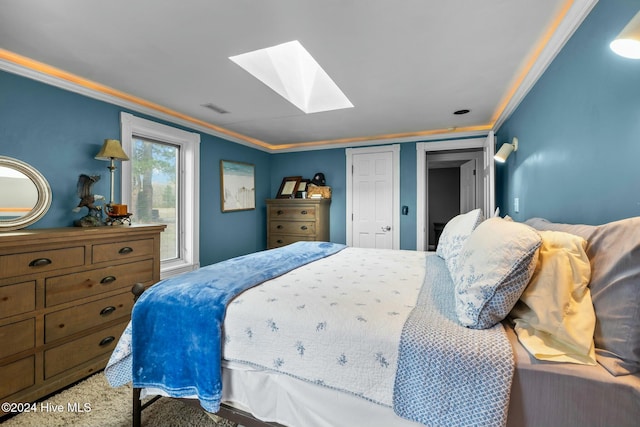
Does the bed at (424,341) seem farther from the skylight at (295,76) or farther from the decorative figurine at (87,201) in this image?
the skylight at (295,76)

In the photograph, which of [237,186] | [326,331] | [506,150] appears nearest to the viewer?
[326,331]

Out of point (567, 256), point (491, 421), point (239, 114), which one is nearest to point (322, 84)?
point (239, 114)

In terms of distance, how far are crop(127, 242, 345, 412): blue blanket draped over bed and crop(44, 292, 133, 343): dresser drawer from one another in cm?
95

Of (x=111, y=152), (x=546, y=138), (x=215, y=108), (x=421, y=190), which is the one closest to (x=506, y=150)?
(x=546, y=138)

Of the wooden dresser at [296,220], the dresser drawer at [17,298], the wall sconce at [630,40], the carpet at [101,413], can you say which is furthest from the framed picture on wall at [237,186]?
the wall sconce at [630,40]

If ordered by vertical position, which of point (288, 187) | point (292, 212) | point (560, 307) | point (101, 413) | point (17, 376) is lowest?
point (101, 413)

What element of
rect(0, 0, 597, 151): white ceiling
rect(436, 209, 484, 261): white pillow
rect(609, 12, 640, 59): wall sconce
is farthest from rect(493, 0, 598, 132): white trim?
rect(436, 209, 484, 261): white pillow

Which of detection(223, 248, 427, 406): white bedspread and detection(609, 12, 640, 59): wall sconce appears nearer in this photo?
detection(609, 12, 640, 59): wall sconce

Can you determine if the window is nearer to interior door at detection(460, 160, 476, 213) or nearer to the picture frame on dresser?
the picture frame on dresser

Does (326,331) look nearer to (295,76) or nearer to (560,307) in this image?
(560,307)

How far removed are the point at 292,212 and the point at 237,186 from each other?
92 centimetres

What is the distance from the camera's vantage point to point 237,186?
4285 millimetres

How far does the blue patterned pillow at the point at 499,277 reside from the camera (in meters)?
1.02

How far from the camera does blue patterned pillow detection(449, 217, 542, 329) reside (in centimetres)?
102
